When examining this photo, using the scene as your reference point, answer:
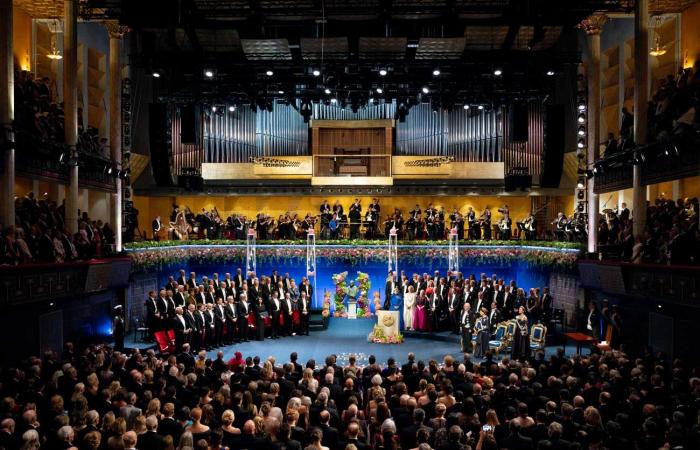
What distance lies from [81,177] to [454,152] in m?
14.0

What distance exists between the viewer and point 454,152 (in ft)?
82.4

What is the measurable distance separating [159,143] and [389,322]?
10.4 m

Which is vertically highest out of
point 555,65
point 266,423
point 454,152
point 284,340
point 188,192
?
point 555,65

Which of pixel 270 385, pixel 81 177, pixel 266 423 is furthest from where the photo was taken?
pixel 81 177

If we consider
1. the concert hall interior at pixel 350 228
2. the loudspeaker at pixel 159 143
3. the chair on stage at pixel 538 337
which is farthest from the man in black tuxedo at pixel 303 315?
the loudspeaker at pixel 159 143

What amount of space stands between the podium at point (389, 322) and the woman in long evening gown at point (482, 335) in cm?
254

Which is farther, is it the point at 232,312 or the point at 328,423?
the point at 232,312

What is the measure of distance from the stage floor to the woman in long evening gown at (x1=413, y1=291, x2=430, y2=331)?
441 mm

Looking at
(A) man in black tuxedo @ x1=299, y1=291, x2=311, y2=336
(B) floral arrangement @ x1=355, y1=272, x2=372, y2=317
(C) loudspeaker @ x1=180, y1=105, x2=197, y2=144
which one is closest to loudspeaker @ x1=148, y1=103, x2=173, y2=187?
(C) loudspeaker @ x1=180, y1=105, x2=197, y2=144

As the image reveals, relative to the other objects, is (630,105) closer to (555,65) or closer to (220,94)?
(555,65)

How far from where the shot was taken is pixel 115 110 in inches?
778

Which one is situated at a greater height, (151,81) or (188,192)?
(151,81)

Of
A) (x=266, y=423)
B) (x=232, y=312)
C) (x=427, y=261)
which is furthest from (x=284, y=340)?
(x=266, y=423)

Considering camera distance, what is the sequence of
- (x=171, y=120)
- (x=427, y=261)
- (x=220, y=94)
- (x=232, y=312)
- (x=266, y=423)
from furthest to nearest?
(x=171, y=120)
(x=427, y=261)
(x=220, y=94)
(x=232, y=312)
(x=266, y=423)
